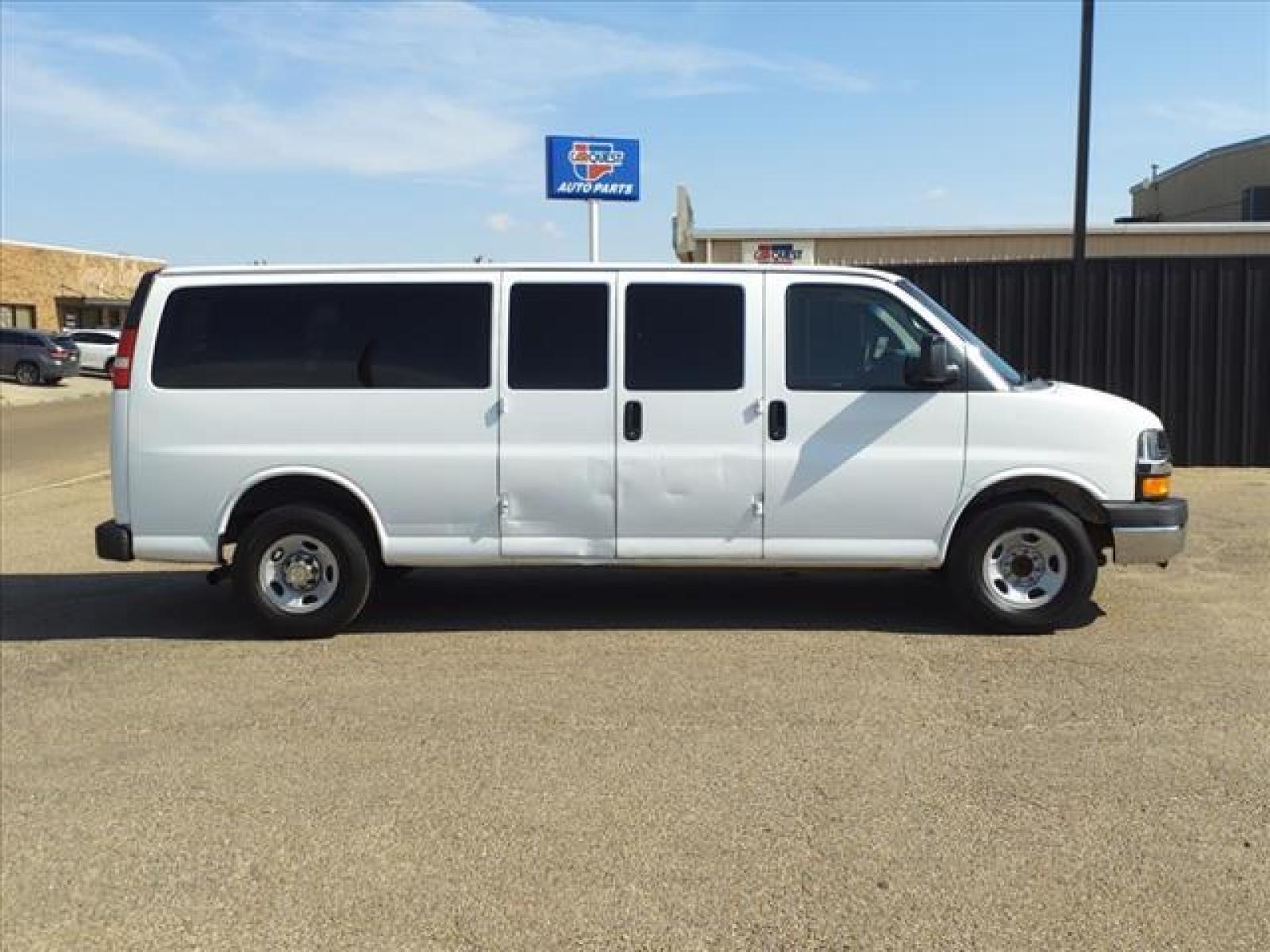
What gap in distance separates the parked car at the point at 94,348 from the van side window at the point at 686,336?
39316 millimetres

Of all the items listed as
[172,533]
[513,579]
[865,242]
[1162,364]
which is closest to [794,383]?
[513,579]

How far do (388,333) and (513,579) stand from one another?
2.43 meters

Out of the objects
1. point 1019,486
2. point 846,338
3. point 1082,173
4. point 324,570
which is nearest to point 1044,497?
point 1019,486

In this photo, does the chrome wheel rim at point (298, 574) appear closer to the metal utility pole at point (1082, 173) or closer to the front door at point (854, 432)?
the front door at point (854, 432)

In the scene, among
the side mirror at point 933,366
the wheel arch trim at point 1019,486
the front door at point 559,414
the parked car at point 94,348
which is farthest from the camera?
the parked car at point 94,348

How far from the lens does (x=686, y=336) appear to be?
6840 mm

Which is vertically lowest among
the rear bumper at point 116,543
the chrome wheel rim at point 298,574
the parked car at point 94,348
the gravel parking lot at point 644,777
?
the gravel parking lot at point 644,777

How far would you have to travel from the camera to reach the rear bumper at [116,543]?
6.93 meters

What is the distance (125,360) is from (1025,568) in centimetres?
528

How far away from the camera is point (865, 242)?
16922 mm

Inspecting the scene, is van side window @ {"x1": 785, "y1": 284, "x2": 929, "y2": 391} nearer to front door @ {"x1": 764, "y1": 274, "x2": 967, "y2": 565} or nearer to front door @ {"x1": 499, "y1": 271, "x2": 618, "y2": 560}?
front door @ {"x1": 764, "y1": 274, "x2": 967, "y2": 565}

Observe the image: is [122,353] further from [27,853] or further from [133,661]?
[27,853]

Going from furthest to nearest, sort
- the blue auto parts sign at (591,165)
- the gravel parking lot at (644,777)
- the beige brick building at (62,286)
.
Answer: the beige brick building at (62,286)
the blue auto parts sign at (591,165)
the gravel parking lot at (644,777)

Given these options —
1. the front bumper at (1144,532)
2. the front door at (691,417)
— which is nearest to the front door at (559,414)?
the front door at (691,417)
